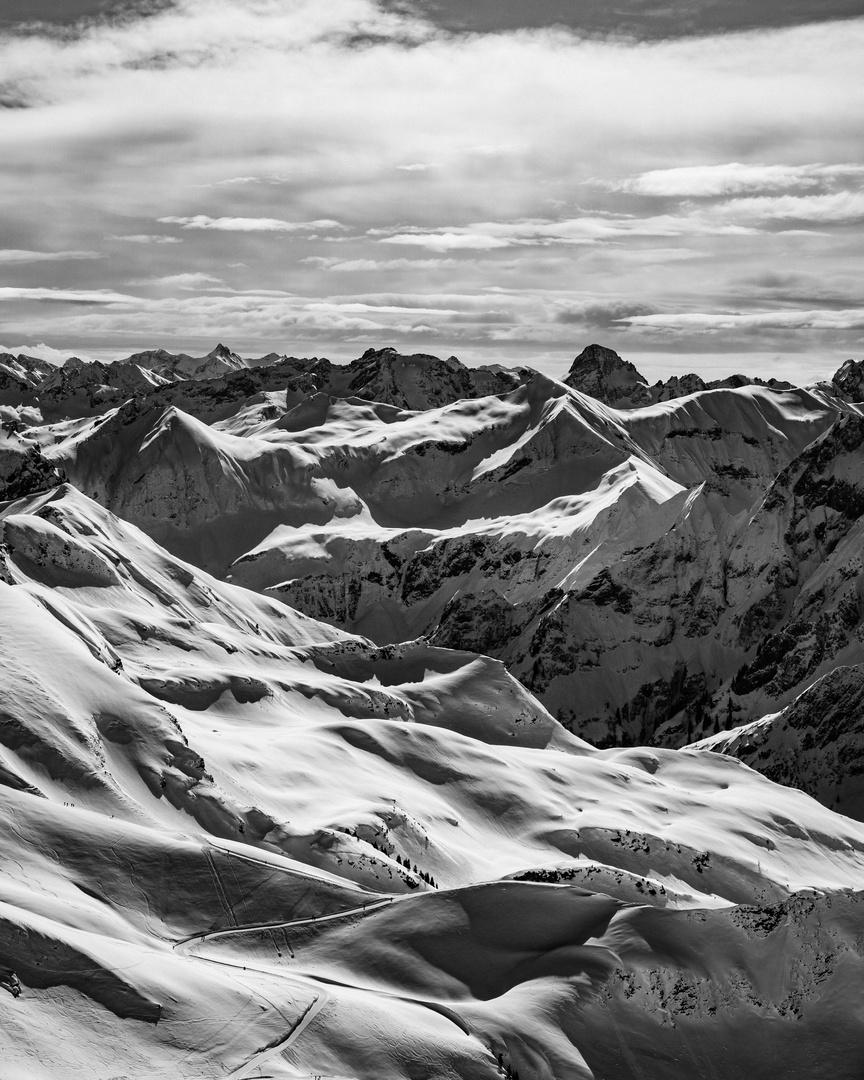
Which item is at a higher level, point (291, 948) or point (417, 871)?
point (291, 948)

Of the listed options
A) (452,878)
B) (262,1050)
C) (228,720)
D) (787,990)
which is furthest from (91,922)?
(228,720)

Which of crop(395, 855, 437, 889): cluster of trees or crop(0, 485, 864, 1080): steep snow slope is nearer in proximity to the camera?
crop(0, 485, 864, 1080): steep snow slope

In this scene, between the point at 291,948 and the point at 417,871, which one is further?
the point at 417,871

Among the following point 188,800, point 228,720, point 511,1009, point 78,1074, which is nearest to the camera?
point 78,1074

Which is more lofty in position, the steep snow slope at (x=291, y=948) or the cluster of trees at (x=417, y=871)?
the steep snow slope at (x=291, y=948)

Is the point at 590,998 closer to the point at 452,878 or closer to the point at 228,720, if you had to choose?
the point at 452,878

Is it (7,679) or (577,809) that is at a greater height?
(7,679)

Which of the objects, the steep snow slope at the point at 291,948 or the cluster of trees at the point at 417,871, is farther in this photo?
the cluster of trees at the point at 417,871

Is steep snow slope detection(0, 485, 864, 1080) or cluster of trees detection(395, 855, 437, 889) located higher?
steep snow slope detection(0, 485, 864, 1080)

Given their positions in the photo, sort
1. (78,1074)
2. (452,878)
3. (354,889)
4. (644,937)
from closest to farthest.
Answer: (78,1074), (644,937), (354,889), (452,878)

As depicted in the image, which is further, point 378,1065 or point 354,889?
point 354,889

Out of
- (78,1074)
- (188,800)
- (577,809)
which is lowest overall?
(577,809)
